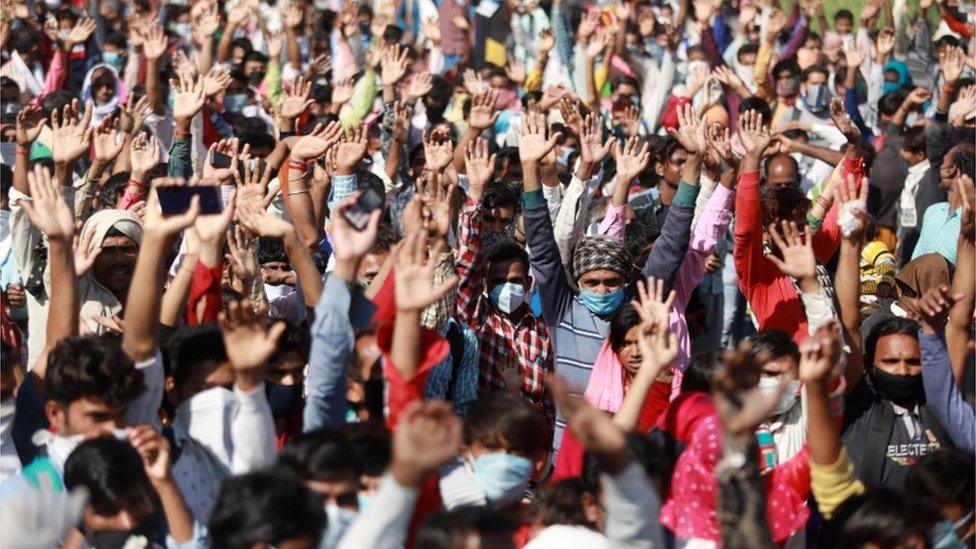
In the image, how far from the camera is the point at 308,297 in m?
4.88

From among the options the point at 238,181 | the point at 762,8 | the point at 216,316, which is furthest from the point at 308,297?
the point at 762,8

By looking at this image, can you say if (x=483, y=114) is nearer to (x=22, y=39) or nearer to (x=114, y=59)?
(x=22, y=39)

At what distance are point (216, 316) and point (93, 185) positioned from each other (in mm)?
2160

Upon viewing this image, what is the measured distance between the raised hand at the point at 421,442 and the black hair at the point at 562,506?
55 centimetres

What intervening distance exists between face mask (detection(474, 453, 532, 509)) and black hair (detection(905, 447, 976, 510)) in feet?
3.54

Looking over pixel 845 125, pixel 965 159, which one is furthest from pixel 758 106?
pixel 845 125

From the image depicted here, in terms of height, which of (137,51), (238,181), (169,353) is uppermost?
(137,51)

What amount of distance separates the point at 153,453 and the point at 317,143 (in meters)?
2.54

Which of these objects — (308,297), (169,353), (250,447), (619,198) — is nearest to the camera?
(250,447)

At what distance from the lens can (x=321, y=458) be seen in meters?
3.70

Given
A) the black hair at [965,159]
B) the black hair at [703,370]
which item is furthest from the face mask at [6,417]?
the black hair at [965,159]

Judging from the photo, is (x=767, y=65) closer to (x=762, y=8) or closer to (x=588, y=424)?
(x=762, y=8)

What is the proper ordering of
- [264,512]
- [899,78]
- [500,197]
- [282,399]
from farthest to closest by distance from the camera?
[899,78] < [500,197] < [282,399] < [264,512]

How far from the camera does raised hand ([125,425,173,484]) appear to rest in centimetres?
378
